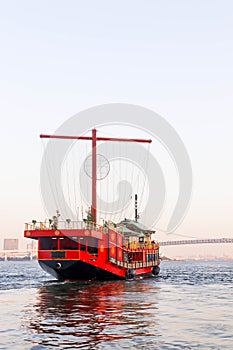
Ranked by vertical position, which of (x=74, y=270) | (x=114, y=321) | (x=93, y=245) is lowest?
(x=114, y=321)

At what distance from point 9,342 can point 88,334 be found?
13.2 feet

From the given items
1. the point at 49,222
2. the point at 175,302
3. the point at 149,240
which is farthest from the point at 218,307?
the point at 149,240

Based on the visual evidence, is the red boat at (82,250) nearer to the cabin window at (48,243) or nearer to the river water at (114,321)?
the cabin window at (48,243)

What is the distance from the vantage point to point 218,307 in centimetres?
3791

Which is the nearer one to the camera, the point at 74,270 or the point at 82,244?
the point at 74,270

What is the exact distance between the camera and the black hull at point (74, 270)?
181 ft

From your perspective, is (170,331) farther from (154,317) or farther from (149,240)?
(149,240)

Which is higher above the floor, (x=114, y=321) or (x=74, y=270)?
(x=74, y=270)

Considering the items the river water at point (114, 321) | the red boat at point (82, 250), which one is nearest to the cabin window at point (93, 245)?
the red boat at point (82, 250)

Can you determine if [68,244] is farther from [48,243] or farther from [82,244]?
[48,243]

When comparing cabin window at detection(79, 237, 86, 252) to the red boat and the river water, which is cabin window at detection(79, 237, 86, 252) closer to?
the red boat

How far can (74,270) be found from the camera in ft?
185

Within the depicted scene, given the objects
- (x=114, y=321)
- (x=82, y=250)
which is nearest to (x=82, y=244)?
(x=82, y=250)

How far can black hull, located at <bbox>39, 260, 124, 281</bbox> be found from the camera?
55.3 metres
